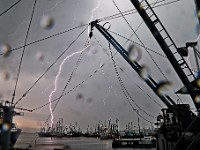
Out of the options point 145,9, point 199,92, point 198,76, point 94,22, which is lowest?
point 199,92

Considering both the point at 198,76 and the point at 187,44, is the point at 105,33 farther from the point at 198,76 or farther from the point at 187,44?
the point at 198,76

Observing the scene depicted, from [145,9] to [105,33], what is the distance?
237 inches

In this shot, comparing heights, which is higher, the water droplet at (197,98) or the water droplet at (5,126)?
the water droplet at (197,98)

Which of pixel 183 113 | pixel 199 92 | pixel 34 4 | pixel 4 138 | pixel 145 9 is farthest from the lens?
pixel 183 113

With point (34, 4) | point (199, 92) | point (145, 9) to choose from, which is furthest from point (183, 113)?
point (34, 4)

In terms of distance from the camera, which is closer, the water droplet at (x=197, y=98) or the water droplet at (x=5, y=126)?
the water droplet at (x=5, y=126)

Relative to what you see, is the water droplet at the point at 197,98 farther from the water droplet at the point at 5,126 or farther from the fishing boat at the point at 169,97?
the water droplet at the point at 5,126

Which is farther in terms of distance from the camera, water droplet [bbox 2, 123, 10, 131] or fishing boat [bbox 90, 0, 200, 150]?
fishing boat [bbox 90, 0, 200, 150]

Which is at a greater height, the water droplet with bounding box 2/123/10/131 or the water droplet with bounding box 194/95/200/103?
the water droplet with bounding box 194/95/200/103

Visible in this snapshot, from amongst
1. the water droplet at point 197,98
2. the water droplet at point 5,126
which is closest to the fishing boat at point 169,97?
the water droplet at point 197,98

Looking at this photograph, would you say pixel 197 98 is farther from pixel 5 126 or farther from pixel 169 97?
pixel 5 126

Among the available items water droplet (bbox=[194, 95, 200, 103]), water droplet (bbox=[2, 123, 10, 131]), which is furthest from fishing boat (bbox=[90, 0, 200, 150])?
water droplet (bbox=[2, 123, 10, 131])

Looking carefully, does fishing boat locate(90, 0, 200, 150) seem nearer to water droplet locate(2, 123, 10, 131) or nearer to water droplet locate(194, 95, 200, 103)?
water droplet locate(194, 95, 200, 103)

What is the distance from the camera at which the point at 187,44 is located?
16.2 meters
